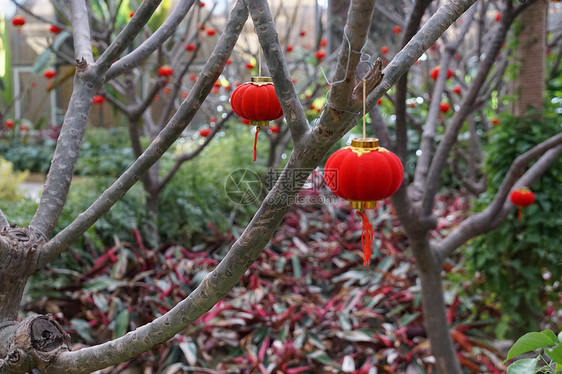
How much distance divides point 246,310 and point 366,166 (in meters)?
2.21

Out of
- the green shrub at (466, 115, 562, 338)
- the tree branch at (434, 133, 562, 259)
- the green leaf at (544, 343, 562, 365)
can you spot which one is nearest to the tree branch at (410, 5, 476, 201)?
the tree branch at (434, 133, 562, 259)

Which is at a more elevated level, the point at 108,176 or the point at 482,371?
the point at 108,176

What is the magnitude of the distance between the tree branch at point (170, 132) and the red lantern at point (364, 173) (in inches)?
13.1

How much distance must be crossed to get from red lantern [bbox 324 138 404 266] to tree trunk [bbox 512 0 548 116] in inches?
75.5

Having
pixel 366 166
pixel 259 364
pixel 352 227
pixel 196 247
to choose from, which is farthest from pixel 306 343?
pixel 366 166

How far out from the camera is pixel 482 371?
2.51m

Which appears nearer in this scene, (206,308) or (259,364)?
(206,308)

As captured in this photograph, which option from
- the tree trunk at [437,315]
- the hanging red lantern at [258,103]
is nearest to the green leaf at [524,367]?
the hanging red lantern at [258,103]

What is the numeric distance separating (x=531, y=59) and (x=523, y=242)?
0.90m

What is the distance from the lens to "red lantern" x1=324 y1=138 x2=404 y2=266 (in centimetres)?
90

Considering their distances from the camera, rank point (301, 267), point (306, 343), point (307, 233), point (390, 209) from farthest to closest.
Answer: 1. point (390, 209)
2. point (307, 233)
3. point (301, 267)
4. point (306, 343)

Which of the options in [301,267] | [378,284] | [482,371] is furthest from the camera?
[301,267]

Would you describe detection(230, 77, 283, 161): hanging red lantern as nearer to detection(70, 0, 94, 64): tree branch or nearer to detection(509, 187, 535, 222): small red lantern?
detection(70, 0, 94, 64): tree branch

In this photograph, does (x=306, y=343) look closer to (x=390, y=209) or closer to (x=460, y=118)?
(x=460, y=118)
